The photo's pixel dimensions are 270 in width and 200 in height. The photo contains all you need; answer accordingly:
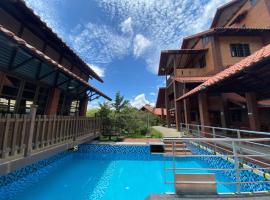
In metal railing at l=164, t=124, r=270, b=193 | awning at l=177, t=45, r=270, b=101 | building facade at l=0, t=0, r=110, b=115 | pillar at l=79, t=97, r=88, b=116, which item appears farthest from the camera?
pillar at l=79, t=97, r=88, b=116

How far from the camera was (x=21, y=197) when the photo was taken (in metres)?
5.39

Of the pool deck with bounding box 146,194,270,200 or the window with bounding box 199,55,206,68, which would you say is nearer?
the pool deck with bounding box 146,194,270,200

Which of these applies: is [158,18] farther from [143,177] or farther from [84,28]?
[143,177]

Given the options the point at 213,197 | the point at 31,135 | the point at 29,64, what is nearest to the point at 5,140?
the point at 31,135

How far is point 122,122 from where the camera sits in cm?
1439

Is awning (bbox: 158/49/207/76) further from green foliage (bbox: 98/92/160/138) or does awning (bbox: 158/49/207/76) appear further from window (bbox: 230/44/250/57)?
green foliage (bbox: 98/92/160/138)

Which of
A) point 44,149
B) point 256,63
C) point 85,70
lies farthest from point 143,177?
point 85,70

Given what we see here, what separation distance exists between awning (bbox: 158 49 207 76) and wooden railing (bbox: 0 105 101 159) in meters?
14.0

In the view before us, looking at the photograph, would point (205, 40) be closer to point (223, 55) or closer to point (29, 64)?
point (223, 55)

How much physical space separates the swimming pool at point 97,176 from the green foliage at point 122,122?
9.88ft

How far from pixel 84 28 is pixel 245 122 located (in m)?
17.8

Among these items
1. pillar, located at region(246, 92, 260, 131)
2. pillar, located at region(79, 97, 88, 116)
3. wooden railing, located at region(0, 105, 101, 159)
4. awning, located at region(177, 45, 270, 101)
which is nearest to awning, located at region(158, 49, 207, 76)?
awning, located at region(177, 45, 270, 101)

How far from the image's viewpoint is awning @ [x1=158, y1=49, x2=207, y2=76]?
1745 centimetres

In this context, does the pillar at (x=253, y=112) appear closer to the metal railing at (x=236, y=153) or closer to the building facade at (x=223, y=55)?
the metal railing at (x=236, y=153)
